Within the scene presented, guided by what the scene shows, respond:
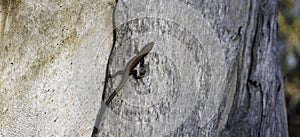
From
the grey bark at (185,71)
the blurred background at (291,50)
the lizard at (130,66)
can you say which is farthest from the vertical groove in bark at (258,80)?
the blurred background at (291,50)

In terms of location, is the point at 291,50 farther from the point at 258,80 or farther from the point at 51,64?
the point at 51,64

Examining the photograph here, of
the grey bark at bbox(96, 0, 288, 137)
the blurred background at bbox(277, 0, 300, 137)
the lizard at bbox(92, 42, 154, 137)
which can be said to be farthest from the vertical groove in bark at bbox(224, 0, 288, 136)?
the blurred background at bbox(277, 0, 300, 137)

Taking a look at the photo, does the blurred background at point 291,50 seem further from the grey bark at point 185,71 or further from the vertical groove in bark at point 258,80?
the grey bark at point 185,71

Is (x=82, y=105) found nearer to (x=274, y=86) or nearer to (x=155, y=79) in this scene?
(x=155, y=79)

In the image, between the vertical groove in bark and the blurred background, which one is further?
the blurred background

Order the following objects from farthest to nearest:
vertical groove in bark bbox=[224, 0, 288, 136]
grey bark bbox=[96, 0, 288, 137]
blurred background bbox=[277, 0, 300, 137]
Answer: blurred background bbox=[277, 0, 300, 137] → vertical groove in bark bbox=[224, 0, 288, 136] → grey bark bbox=[96, 0, 288, 137]

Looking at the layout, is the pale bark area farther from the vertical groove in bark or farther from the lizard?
the vertical groove in bark
